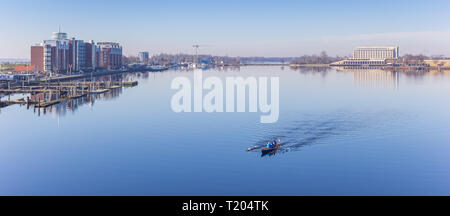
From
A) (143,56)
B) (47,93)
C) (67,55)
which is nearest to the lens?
(47,93)

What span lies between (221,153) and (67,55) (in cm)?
2542

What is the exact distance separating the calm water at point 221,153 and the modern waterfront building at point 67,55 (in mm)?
16344

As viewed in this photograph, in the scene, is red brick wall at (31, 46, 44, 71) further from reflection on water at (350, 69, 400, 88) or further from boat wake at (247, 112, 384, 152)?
boat wake at (247, 112, 384, 152)

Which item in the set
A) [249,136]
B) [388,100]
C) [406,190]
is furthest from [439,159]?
[388,100]

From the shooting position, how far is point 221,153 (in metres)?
8.50

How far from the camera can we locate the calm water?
670 cm

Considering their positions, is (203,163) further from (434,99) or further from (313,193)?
(434,99)

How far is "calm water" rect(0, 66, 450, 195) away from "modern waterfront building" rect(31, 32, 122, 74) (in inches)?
643

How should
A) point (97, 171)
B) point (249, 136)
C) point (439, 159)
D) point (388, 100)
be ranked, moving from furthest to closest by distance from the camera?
point (388, 100) → point (249, 136) → point (439, 159) → point (97, 171)

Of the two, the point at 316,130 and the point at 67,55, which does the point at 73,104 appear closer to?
the point at 316,130

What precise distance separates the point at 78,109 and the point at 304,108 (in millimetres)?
6698

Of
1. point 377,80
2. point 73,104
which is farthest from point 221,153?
point 377,80
